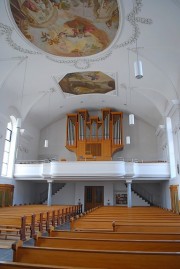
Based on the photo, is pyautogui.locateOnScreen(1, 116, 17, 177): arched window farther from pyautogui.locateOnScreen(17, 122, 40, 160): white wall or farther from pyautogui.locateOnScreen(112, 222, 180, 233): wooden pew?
pyautogui.locateOnScreen(112, 222, 180, 233): wooden pew

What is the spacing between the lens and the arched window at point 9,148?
15079mm

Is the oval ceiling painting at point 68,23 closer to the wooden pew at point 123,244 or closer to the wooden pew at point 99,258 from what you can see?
the wooden pew at point 123,244

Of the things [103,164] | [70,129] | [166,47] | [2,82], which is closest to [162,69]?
[166,47]

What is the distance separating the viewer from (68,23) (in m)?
9.41

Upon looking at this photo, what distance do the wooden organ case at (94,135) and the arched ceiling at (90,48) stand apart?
265cm

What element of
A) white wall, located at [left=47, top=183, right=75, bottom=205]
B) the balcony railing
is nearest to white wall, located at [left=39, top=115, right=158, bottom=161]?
white wall, located at [left=47, top=183, right=75, bottom=205]

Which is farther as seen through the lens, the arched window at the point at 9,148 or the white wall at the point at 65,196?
the white wall at the point at 65,196

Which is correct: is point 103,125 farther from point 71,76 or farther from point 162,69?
point 162,69

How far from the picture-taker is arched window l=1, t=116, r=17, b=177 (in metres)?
15.1

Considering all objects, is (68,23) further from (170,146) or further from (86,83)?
(170,146)

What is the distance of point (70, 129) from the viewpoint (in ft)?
60.7

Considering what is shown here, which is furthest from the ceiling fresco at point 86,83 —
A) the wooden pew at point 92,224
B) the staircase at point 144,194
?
the wooden pew at point 92,224

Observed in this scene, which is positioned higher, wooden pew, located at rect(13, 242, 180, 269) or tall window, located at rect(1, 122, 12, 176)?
tall window, located at rect(1, 122, 12, 176)

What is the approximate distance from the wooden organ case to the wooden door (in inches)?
112
